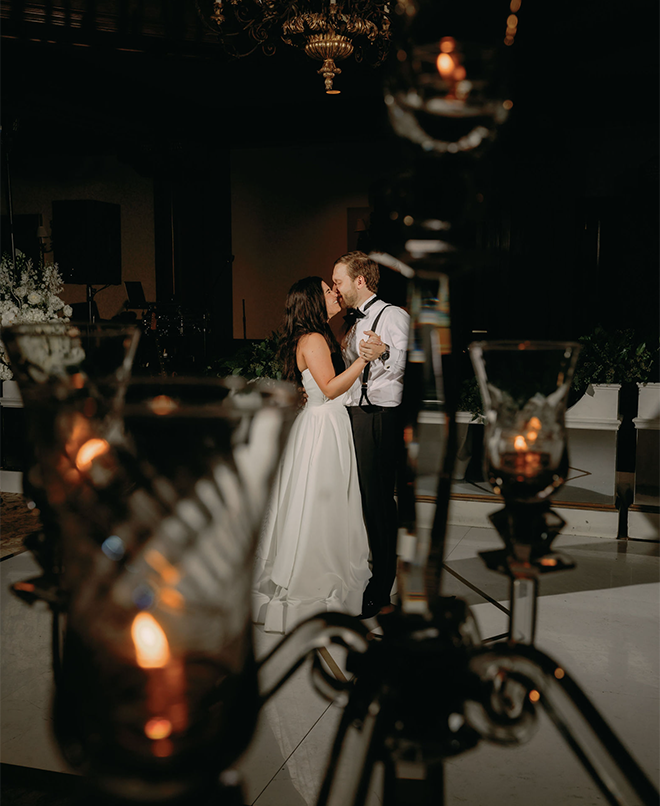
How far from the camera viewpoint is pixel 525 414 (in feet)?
1.79

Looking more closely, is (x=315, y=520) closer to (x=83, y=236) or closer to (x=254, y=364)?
(x=254, y=364)

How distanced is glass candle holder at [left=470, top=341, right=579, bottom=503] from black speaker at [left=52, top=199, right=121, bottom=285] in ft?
22.0

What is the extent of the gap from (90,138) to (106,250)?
364 cm

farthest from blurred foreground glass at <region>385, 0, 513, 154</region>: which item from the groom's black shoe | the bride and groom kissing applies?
the groom's black shoe

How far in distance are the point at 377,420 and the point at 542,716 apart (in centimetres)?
142

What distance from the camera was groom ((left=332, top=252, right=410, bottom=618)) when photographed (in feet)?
10.3

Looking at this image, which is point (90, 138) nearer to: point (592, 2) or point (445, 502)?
point (592, 2)

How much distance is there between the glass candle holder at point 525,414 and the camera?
0.52 metres

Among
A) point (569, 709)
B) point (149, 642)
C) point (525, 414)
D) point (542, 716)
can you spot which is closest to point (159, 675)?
point (149, 642)

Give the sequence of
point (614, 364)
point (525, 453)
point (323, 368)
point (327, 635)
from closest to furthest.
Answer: point (327, 635) < point (525, 453) < point (323, 368) < point (614, 364)

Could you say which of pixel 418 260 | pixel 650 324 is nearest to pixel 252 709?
pixel 418 260

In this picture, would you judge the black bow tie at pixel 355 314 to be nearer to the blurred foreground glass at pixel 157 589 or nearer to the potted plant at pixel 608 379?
the potted plant at pixel 608 379

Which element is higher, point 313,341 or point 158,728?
point 313,341

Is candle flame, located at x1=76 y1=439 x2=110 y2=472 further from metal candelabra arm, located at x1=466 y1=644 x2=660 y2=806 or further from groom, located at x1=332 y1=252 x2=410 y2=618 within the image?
groom, located at x1=332 y1=252 x2=410 y2=618
